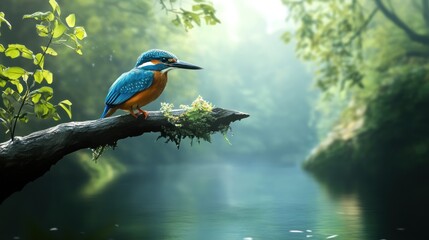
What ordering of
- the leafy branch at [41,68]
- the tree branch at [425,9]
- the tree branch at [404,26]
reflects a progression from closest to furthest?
the leafy branch at [41,68], the tree branch at [404,26], the tree branch at [425,9]

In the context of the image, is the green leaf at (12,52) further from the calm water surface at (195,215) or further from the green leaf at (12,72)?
the calm water surface at (195,215)

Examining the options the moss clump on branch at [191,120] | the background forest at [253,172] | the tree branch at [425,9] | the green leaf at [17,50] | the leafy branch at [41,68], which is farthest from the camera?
the tree branch at [425,9]

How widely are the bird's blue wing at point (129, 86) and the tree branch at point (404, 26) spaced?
618 inches

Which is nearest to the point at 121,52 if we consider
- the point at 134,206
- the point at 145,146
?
the point at 145,146

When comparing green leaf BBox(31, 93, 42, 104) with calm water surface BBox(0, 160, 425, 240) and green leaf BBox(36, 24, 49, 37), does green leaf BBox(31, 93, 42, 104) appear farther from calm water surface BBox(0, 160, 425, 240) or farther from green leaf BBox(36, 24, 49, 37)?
calm water surface BBox(0, 160, 425, 240)

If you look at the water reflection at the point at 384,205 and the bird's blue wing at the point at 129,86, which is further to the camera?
the water reflection at the point at 384,205

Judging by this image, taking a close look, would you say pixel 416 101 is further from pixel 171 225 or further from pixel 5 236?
pixel 5 236

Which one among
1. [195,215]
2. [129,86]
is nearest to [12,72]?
[129,86]

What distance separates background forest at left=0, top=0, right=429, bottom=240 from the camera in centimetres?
879

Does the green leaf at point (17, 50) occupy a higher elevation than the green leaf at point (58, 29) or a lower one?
lower

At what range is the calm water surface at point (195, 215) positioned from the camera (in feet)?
25.9

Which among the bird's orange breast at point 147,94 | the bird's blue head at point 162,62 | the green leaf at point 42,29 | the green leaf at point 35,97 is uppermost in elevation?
the green leaf at point 42,29

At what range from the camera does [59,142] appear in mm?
6098

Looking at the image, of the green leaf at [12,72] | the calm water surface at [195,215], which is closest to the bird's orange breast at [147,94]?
the green leaf at [12,72]
